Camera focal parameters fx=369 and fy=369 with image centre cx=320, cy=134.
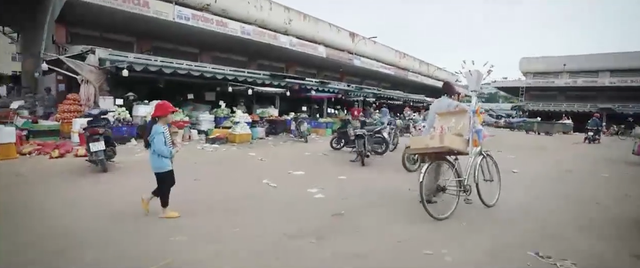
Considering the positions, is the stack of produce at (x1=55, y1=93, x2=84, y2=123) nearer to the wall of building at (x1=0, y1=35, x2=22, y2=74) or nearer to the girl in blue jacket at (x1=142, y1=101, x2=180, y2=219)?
the girl in blue jacket at (x1=142, y1=101, x2=180, y2=219)

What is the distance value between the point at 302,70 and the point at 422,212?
2107 cm

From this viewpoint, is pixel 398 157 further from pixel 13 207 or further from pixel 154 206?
pixel 13 207

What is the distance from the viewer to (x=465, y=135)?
3953 millimetres

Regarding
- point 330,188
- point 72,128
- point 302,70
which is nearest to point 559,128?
point 302,70

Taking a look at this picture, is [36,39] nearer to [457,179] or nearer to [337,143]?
[337,143]

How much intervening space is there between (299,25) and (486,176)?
62.9 ft

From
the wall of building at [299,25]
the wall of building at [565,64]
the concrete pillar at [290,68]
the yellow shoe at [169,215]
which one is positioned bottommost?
the yellow shoe at [169,215]

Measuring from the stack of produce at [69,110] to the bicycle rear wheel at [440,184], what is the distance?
368 inches

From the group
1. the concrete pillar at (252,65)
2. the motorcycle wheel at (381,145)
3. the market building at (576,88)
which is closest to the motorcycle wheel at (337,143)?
the motorcycle wheel at (381,145)

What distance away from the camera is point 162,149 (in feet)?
12.2

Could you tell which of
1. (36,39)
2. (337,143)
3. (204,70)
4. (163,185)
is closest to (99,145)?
(163,185)

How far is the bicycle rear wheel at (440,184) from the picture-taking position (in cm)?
402

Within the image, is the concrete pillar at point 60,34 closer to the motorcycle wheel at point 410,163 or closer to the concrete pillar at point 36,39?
the concrete pillar at point 36,39

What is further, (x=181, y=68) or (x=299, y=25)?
(x=299, y=25)
